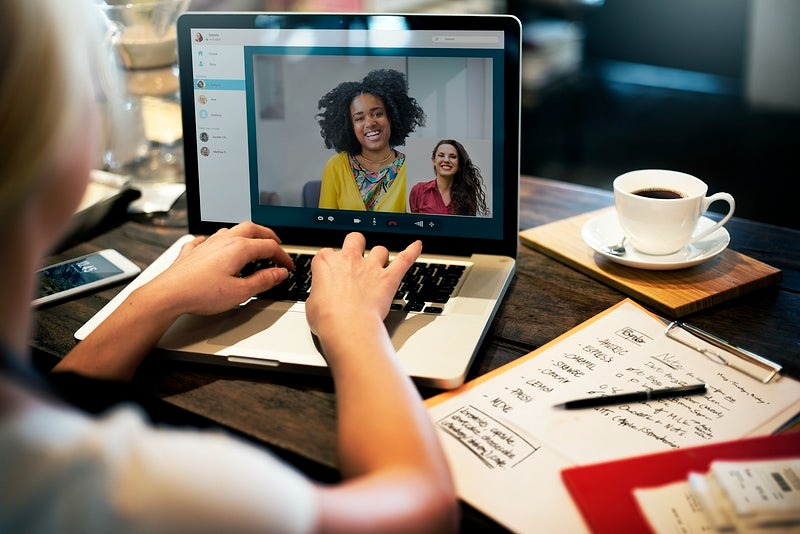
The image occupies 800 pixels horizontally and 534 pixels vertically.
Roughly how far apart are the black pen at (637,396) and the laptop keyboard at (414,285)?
0.76 ft

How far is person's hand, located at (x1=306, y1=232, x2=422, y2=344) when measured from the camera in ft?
2.80

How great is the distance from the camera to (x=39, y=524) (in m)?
0.44

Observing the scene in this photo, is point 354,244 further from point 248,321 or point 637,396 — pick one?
point 637,396

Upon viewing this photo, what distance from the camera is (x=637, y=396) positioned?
810 mm

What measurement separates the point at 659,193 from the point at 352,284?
47cm

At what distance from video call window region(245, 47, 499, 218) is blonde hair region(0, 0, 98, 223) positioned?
0.59 metres

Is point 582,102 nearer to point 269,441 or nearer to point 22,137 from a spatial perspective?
point 269,441

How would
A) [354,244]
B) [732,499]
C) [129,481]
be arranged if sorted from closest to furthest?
1. [129,481]
2. [732,499]
3. [354,244]

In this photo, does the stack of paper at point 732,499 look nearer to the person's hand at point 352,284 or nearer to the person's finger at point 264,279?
the person's hand at point 352,284

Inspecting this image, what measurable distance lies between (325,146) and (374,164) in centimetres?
8

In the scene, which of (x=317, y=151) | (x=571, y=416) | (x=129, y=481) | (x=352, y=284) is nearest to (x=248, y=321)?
(x=352, y=284)

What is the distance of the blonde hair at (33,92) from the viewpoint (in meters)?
0.47

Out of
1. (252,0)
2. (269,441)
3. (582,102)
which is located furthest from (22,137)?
(582,102)

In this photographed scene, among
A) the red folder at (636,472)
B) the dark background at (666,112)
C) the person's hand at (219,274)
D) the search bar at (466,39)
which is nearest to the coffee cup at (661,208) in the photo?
the search bar at (466,39)
